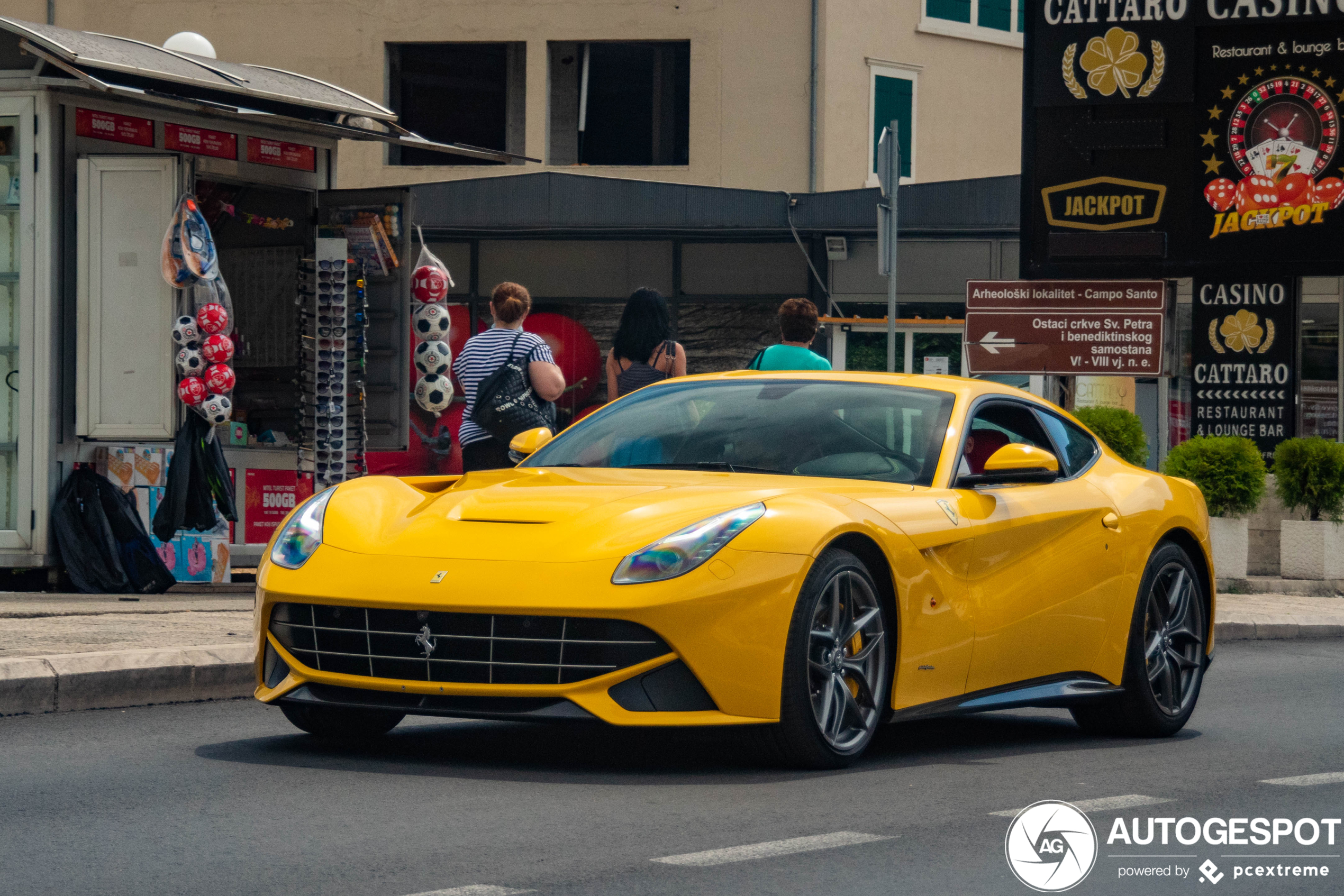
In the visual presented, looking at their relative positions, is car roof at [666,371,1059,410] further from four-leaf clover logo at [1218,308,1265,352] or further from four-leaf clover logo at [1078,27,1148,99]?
four-leaf clover logo at [1218,308,1265,352]

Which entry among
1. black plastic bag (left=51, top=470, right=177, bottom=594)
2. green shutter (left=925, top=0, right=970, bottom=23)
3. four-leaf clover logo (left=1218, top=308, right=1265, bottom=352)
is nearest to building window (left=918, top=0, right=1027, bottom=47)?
green shutter (left=925, top=0, right=970, bottom=23)

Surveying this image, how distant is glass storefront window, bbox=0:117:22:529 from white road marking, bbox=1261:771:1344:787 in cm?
801

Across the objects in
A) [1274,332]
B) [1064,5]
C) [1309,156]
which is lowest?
[1274,332]

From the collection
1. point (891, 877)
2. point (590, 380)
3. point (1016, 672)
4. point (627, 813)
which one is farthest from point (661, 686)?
point (590, 380)

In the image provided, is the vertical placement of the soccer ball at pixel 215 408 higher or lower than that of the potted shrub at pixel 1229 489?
higher

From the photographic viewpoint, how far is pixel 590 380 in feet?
83.2

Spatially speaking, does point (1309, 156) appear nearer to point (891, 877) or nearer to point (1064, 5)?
point (1064, 5)

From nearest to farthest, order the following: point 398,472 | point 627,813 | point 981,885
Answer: point 981,885 → point 627,813 → point 398,472

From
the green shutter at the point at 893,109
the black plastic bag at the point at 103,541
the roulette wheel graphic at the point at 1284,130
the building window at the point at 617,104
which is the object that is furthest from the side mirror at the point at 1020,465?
the building window at the point at 617,104

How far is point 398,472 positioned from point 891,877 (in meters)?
17.7

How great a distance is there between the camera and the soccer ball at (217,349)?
40.6ft

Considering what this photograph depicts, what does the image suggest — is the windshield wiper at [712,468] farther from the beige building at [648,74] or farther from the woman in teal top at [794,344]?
the beige building at [648,74]

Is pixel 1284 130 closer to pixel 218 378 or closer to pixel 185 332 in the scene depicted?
pixel 218 378

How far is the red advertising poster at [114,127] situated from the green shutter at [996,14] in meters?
17.5
